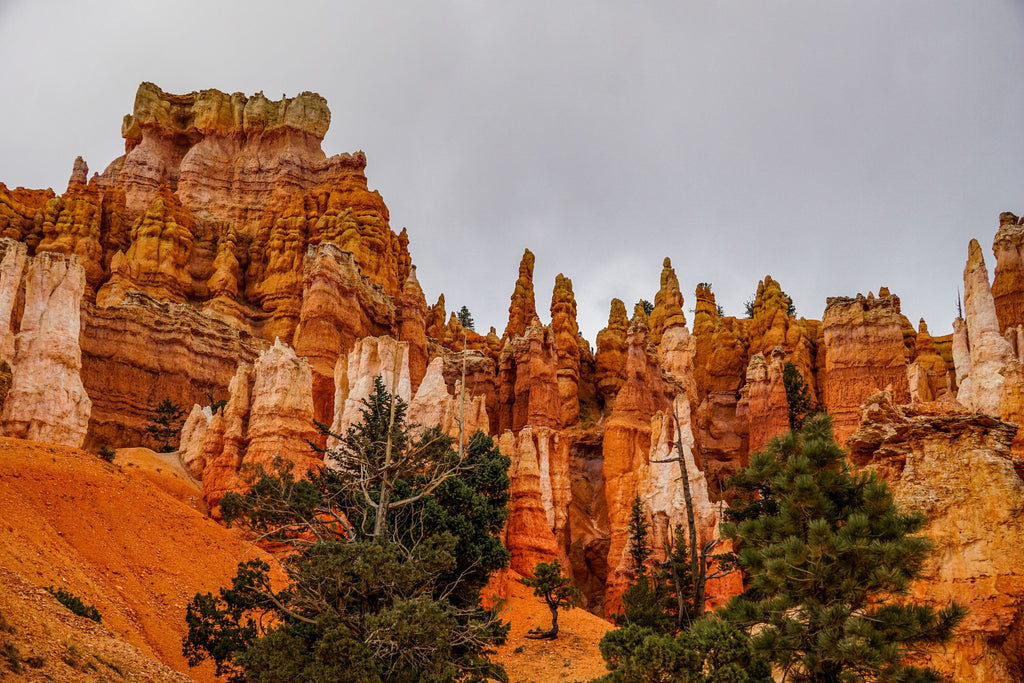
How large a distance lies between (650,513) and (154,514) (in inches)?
1011

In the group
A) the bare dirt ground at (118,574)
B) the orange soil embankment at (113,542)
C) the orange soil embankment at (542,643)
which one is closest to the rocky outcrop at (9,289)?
the bare dirt ground at (118,574)

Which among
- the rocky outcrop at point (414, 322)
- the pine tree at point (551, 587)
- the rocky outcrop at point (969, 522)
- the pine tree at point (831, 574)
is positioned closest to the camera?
the pine tree at point (831, 574)

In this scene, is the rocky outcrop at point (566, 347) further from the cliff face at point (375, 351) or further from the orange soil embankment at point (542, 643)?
the orange soil embankment at point (542, 643)

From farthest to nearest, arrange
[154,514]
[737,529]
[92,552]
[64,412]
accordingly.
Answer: [64,412] → [154,514] → [92,552] → [737,529]

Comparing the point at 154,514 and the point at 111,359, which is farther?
the point at 111,359

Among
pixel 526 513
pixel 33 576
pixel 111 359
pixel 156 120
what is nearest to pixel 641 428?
pixel 526 513

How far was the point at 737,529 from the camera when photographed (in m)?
16.7

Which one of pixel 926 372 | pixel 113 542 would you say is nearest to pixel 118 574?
pixel 113 542

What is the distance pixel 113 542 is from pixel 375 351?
1863cm

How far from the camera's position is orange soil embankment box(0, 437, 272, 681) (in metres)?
22.4

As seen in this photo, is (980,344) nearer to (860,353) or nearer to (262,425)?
(860,353)

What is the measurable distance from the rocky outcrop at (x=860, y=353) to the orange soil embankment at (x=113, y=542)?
128 feet

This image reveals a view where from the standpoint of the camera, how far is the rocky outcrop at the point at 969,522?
18328mm

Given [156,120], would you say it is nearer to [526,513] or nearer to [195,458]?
[195,458]
